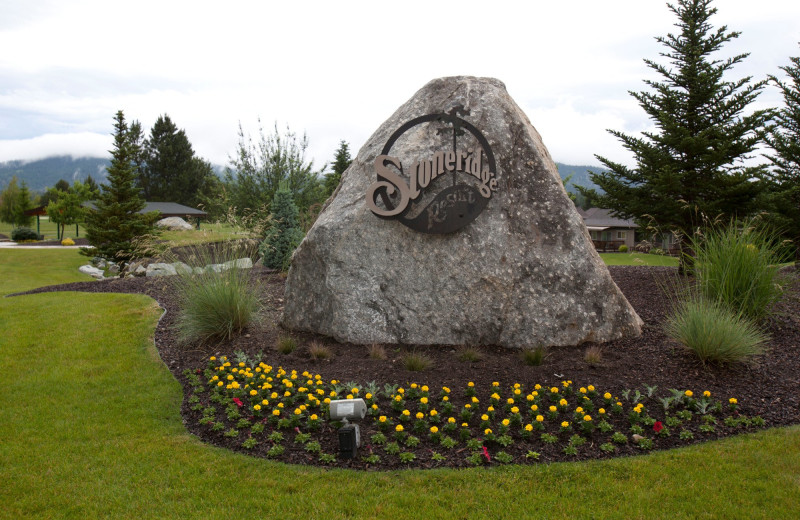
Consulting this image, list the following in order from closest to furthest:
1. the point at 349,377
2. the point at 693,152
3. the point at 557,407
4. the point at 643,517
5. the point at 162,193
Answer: the point at 643,517 < the point at 557,407 < the point at 349,377 < the point at 693,152 < the point at 162,193

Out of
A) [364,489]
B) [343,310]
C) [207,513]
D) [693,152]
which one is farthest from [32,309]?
[693,152]

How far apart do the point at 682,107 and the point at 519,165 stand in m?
5.72

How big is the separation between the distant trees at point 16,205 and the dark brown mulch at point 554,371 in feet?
134

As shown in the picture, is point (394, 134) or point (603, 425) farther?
point (394, 134)

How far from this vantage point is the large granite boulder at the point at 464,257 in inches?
255

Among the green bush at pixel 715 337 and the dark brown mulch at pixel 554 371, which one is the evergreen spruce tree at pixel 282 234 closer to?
the dark brown mulch at pixel 554 371

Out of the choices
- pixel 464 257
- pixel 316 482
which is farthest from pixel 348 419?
pixel 464 257

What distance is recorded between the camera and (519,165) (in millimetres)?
6809

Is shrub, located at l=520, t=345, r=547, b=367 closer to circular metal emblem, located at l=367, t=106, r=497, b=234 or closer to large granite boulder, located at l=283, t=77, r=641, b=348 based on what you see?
large granite boulder, located at l=283, t=77, r=641, b=348

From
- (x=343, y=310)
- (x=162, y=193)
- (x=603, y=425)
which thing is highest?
(x=162, y=193)

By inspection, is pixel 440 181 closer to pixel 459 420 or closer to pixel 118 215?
pixel 459 420

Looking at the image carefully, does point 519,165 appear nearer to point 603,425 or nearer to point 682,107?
point 603,425

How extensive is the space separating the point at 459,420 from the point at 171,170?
55883 mm

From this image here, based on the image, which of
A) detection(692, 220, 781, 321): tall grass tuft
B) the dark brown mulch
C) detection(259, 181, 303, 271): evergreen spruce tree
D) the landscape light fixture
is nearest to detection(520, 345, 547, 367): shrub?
the dark brown mulch
